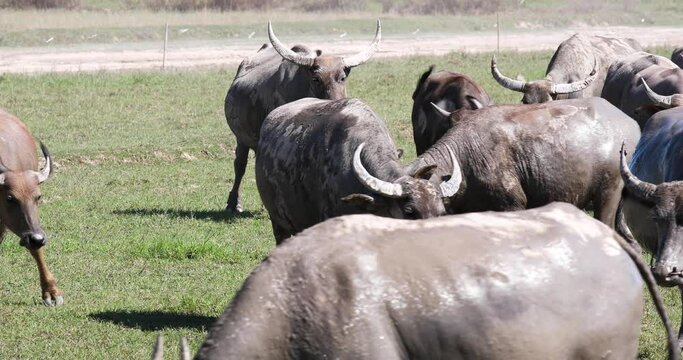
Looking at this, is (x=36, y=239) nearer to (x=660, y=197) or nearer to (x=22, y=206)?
(x=22, y=206)

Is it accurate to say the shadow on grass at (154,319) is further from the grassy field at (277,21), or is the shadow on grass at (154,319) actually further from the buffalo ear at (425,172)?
the grassy field at (277,21)

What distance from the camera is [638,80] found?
15.4 metres

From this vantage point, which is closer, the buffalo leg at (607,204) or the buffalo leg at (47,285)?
the buffalo leg at (607,204)

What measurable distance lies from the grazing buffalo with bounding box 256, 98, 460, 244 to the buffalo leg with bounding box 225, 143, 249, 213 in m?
4.58

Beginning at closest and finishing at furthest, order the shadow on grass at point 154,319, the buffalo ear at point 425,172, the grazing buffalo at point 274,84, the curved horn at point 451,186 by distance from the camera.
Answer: the curved horn at point 451,186 < the buffalo ear at point 425,172 < the shadow on grass at point 154,319 < the grazing buffalo at point 274,84

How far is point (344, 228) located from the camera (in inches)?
199

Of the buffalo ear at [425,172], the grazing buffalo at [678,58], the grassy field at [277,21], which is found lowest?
the grassy field at [277,21]

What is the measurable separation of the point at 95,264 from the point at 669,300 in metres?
5.14

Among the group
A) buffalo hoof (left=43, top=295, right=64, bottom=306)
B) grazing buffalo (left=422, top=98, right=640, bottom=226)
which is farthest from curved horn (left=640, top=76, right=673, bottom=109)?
buffalo hoof (left=43, top=295, right=64, bottom=306)

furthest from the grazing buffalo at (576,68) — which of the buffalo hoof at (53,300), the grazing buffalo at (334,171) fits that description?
the buffalo hoof at (53,300)

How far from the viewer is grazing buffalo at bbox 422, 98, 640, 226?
9.68m

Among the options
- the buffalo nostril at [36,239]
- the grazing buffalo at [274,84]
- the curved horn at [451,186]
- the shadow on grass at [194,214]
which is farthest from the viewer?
the shadow on grass at [194,214]

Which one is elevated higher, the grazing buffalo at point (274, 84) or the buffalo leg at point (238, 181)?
the grazing buffalo at point (274, 84)

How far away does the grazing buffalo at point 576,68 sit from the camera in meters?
14.5
